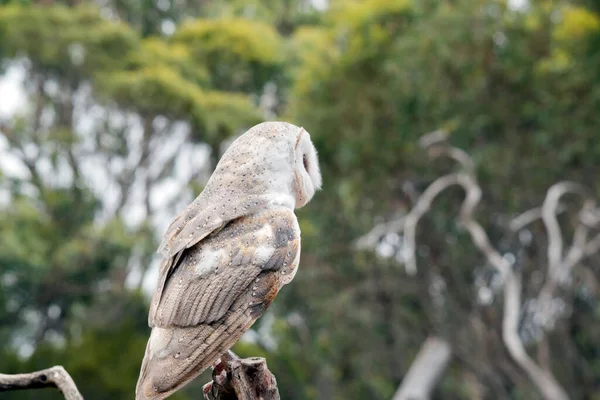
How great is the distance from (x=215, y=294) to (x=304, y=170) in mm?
685

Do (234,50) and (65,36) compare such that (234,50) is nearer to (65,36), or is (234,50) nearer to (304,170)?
(65,36)

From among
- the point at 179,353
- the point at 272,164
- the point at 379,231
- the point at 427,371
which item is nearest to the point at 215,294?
the point at 179,353

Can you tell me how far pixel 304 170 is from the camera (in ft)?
15.2

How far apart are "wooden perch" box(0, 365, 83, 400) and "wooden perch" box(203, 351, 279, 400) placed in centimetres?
54

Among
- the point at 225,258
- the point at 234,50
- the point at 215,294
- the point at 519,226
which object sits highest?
the point at 234,50

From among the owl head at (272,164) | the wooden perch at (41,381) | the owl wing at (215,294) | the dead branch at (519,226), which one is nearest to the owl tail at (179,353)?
the owl wing at (215,294)

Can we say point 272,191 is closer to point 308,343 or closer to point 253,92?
point 308,343

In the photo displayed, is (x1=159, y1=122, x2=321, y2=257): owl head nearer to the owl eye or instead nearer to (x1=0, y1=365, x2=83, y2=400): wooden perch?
the owl eye

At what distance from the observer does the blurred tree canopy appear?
58.1 feet

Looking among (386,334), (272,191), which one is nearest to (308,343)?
(386,334)

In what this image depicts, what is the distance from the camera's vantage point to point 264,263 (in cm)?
435

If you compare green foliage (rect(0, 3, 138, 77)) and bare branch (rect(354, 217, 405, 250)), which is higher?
green foliage (rect(0, 3, 138, 77))

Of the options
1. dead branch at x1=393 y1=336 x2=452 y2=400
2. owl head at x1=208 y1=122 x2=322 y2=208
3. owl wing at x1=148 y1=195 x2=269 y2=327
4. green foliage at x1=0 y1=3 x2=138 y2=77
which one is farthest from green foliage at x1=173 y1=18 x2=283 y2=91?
owl wing at x1=148 y1=195 x2=269 y2=327

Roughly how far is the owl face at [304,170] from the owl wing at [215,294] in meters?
0.18
